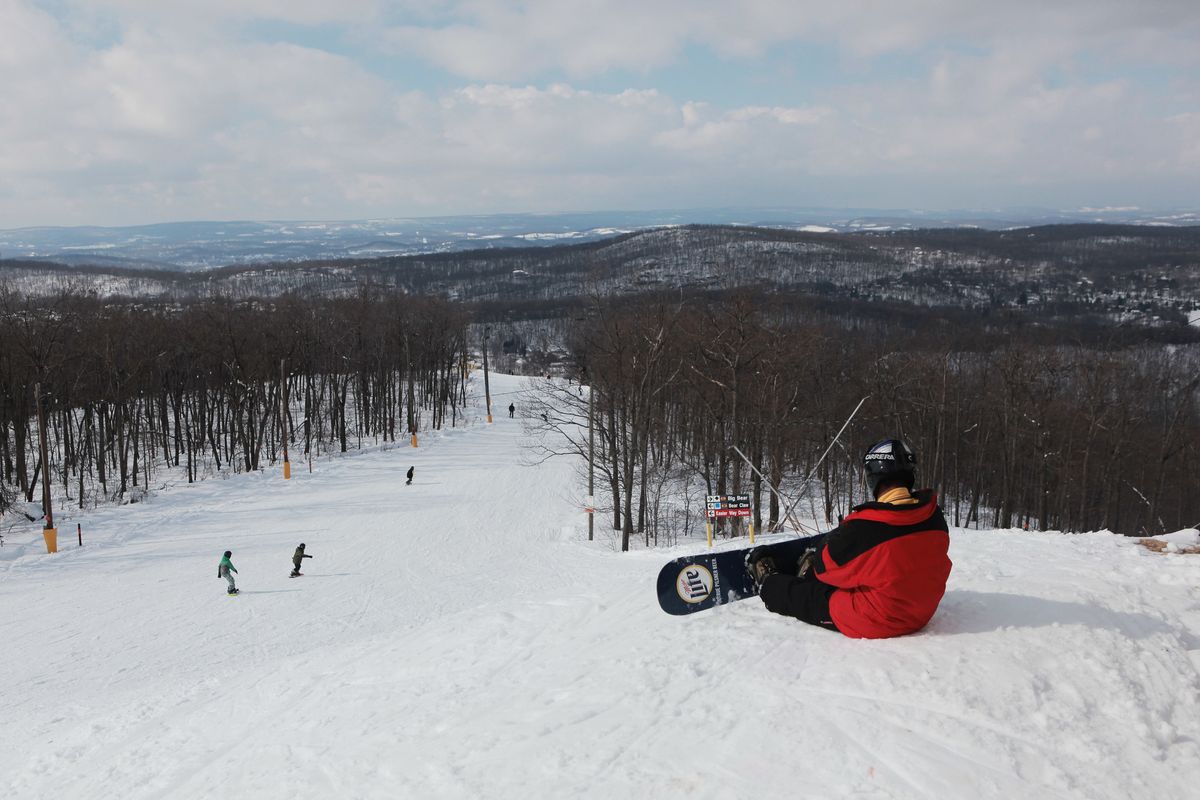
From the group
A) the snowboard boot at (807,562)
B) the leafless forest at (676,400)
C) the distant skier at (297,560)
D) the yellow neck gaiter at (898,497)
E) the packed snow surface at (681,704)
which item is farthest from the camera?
the leafless forest at (676,400)

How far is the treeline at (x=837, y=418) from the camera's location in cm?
2623

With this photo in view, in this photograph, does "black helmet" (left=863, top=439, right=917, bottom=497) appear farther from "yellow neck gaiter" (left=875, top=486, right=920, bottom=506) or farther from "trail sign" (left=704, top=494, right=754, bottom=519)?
"trail sign" (left=704, top=494, right=754, bottom=519)

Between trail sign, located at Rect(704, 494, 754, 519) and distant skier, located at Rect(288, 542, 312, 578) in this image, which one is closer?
trail sign, located at Rect(704, 494, 754, 519)

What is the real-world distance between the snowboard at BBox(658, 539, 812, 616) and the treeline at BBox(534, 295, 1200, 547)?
12914 millimetres

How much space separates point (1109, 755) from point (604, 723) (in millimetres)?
3051

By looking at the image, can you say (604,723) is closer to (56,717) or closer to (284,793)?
(284,793)

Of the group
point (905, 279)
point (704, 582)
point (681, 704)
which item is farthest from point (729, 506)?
→ point (905, 279)

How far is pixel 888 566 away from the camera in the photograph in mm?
5363

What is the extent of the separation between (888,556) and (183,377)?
4966 centimetres

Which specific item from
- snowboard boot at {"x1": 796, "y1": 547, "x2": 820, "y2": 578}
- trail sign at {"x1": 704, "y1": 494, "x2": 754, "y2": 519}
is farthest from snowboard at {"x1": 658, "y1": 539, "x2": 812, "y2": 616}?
trail sign at {"x1": 704, "y1": 494, "x2": 754, "y2": 519}

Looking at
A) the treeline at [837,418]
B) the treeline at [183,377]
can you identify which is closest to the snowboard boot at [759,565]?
the treeline at [837,418]

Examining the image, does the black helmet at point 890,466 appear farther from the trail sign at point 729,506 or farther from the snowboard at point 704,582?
the trail sign at point 729,506

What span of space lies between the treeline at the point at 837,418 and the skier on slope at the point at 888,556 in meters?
14.4

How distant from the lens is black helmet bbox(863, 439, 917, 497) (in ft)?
17.4
